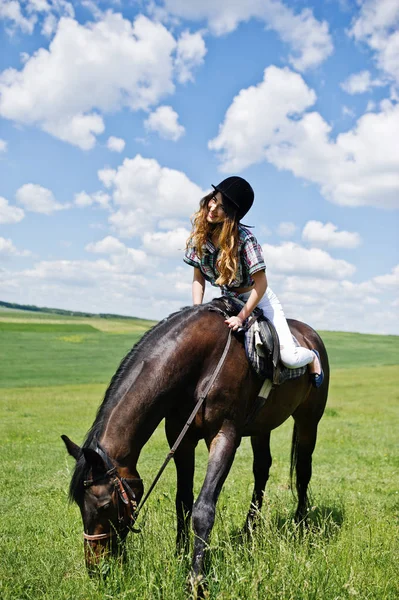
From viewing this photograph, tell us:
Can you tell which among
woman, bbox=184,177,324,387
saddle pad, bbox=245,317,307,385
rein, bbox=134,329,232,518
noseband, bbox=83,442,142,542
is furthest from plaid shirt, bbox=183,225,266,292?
noseband, bbox=83,442,142,542

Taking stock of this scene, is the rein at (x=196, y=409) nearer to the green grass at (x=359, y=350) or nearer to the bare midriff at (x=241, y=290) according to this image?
the bare midriff at (x=241, y=290)

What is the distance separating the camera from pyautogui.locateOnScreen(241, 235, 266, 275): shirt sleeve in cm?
449

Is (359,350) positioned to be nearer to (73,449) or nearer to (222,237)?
(222,237)

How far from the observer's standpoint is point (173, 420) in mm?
4352

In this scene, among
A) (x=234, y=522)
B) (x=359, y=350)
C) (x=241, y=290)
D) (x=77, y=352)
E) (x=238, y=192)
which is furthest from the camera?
(x=359, y=350)

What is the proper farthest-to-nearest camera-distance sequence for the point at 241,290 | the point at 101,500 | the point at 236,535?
the point at 236,535, the point at 241,290, the point at 101,500

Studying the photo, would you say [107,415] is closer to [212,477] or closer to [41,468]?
[212,477]

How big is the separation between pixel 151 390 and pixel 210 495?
0.87m

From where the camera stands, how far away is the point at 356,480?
958cm

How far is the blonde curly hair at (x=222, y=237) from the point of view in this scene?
4.46 metres

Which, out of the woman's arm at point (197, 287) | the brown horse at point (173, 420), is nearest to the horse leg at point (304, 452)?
the brown horse at point (173, 420)

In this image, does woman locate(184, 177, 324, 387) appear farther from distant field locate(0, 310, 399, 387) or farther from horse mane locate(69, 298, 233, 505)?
distant field locate(0, 310, 399, 387)

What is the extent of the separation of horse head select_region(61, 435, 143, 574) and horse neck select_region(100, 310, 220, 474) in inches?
5.1

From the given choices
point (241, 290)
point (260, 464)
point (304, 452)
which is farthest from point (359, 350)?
point (241, 290)
